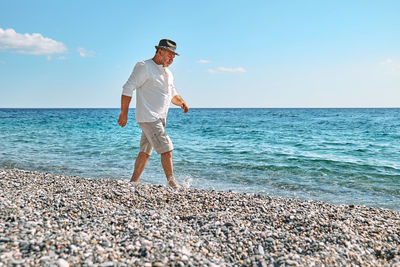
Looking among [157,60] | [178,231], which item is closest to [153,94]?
[157,60]

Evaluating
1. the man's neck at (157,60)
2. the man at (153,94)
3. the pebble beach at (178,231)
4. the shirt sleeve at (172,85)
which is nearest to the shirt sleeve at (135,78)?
the man at (153,94)

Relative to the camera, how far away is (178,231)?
3.70m

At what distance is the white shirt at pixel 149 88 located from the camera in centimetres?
566

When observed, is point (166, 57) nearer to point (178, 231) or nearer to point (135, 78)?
point (135, 78)

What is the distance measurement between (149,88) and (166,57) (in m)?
0.63

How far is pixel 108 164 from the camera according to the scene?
1063 cm

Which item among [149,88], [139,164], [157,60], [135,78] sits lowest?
[139,164]

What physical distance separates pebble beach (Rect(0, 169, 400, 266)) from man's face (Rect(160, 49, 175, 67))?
2284 millimetres

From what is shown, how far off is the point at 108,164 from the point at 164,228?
739 cm

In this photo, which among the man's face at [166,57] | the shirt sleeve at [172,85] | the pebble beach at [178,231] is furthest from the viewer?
the shirt sleeve at [172,85]

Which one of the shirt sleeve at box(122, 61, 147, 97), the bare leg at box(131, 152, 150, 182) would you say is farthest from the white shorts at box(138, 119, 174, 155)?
the shirt sleeve at box(122, 61, 147, 97)

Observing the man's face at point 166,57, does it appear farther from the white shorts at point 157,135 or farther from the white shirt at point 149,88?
the white shorts at point 157,135

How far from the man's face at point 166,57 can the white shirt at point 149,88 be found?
0.30 feet

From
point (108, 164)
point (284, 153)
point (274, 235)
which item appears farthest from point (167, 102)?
point (284, 153)
